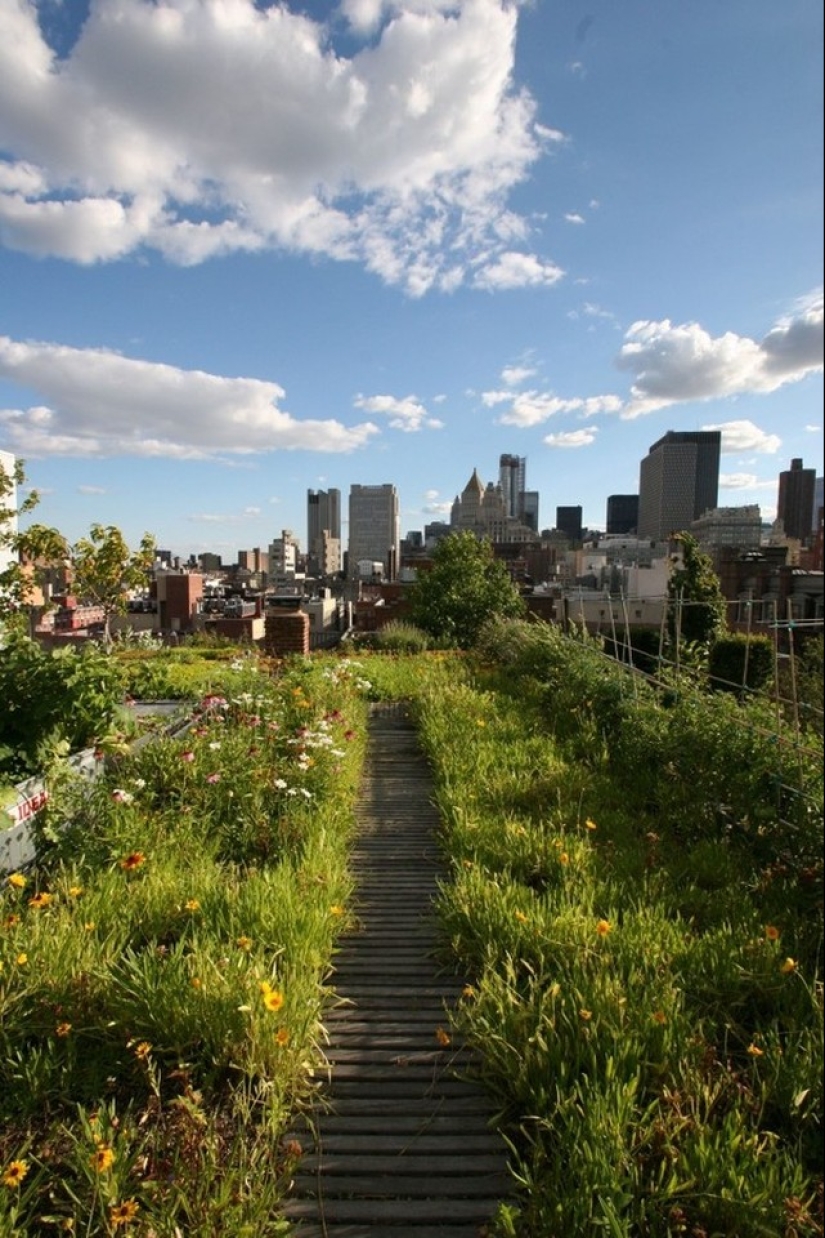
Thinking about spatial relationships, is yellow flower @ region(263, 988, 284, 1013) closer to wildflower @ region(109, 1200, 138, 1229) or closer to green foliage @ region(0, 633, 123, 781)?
wildflower @ region(109, 1200, 138, 1229)

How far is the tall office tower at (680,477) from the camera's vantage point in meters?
25.3

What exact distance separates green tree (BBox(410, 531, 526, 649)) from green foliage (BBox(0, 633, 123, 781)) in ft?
45.9

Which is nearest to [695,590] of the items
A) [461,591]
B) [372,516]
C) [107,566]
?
[461,591]

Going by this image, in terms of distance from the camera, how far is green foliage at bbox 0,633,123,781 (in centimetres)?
358

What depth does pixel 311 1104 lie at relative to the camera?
2066mm

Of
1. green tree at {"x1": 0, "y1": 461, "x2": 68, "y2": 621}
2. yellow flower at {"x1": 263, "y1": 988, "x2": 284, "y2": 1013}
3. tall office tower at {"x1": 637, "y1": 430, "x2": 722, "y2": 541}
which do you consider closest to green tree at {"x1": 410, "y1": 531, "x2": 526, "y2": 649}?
tall office tower at {"x1": 637, "y1": 430, "x2": 722, "y2": 541}

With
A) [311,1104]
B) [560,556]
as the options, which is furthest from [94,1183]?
[560,556]

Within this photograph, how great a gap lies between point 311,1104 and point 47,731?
255cm

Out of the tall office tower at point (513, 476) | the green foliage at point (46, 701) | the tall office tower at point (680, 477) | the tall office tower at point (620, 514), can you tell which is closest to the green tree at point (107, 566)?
the green foliage at point (46, 701)

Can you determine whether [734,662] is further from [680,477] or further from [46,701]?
[680,477]

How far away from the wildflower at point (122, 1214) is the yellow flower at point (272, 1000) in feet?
1.90

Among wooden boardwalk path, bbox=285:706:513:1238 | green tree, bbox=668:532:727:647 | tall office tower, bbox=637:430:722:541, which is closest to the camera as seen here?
wooden boardwalk path, bbox=285:706:513:1238

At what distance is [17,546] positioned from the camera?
26.5 ft

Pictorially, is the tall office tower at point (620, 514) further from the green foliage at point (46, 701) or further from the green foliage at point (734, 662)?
the green foliage at point (46, 701)
